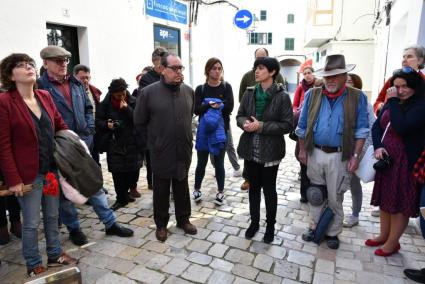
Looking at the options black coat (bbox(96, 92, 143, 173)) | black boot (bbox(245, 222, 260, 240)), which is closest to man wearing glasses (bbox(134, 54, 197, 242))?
black coat (bbox(96, 92, 143, 173))

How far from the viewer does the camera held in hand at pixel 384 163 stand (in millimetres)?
3254

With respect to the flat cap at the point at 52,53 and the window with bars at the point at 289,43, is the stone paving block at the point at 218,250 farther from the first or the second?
the window with bars at the point at 289,43

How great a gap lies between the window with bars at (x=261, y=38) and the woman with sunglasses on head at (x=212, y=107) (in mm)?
35047

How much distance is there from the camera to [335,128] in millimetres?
3342

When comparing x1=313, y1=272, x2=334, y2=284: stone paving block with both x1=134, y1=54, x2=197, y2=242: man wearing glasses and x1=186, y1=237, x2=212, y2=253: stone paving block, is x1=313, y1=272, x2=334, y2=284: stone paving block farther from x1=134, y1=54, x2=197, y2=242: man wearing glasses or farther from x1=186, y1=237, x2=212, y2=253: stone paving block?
x1=134, y1=54, x2=197, y2=242: man wearing glasses

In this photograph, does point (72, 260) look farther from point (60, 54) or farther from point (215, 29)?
point (215, 29)

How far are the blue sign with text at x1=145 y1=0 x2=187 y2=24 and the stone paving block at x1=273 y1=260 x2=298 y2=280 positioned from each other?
6.84 meters

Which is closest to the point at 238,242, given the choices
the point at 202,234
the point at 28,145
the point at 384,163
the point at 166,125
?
the point at 202,234

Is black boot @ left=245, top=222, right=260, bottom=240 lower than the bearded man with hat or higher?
lower

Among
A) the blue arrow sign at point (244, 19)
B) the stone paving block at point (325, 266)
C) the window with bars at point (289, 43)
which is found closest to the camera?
the stone paving block at point (325, 266)

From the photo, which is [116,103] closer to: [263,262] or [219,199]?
[219,199]

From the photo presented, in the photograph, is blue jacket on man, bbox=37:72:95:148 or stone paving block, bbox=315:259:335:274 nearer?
stone paving block, bbox=315:259:335:274

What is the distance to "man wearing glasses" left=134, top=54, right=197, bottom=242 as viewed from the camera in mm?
3570

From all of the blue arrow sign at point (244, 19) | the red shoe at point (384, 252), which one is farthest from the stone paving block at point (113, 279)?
the blue arrow sign at point (244, 19)
